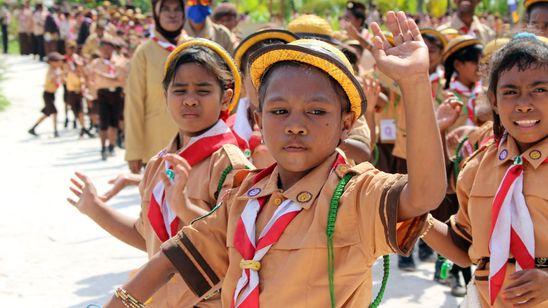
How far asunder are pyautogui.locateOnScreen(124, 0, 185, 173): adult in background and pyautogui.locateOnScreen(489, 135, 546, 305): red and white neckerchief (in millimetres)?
3863

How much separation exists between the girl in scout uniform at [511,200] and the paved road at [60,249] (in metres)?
2.79

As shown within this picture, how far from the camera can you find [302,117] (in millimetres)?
2473

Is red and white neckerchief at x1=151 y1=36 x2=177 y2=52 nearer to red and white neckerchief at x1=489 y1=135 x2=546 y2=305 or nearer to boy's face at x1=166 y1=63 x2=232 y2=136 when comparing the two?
boy's face at x1=166 y1=63 x2=232 y2=136

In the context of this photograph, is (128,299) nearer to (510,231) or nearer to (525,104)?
(510,231)

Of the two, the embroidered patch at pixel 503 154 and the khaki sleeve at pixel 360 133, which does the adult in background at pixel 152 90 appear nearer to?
the khaki sleeve at pixel 360 133

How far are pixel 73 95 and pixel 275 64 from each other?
15.9 metres

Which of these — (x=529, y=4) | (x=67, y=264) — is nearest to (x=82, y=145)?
(x=67, y=264)

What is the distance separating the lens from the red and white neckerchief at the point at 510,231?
9.70ft

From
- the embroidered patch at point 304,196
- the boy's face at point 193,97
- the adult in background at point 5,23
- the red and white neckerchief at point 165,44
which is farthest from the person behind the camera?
the adult in background at point 5,23

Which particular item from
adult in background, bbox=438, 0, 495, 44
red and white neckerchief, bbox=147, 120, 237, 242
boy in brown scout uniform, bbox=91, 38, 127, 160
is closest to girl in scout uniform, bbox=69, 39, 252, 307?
red and white neckerchief, bbox=147, 120, 237, 242

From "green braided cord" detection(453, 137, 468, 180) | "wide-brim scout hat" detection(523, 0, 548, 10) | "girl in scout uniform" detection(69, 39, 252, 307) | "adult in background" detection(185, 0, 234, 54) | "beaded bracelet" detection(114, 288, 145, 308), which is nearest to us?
"beaded bracelet" detection(114, 288, 145, 308)

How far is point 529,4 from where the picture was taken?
567 centimetres

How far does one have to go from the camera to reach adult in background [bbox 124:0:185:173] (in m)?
6.50

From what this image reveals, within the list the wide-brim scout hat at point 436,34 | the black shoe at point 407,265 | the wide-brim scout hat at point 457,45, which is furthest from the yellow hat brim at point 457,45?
the black shoe at point 407,265
